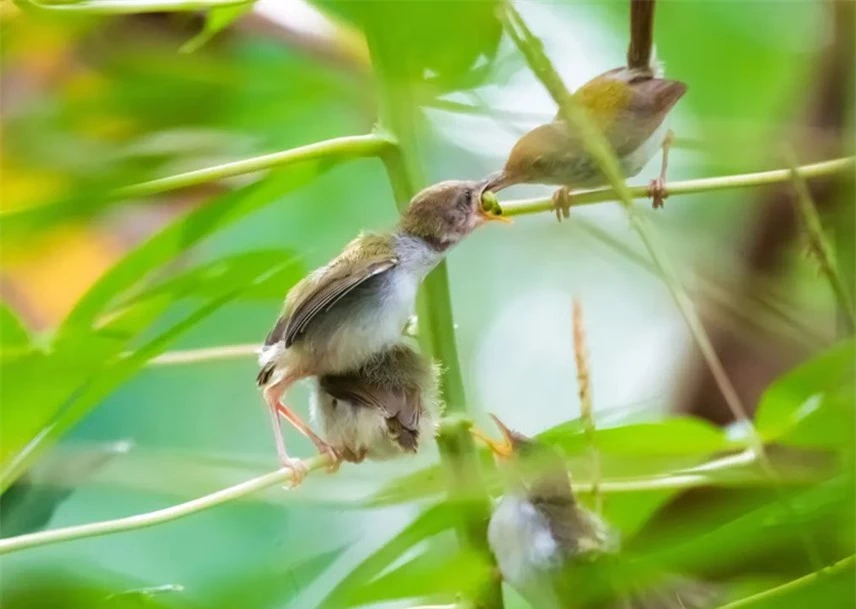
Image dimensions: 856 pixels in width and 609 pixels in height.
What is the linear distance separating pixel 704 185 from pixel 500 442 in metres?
0.12

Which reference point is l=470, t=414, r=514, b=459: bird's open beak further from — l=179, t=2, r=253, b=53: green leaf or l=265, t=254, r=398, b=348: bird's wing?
l=179, t=2, r=253, b=53: green leaf

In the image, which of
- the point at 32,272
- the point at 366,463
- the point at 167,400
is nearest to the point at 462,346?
the point at 366,463

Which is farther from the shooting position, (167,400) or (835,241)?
(167,400)

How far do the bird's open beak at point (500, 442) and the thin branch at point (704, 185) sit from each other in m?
0.08

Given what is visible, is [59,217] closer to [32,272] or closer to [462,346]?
[462,346]

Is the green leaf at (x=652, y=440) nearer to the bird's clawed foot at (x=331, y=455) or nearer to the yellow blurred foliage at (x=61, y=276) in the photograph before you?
the bird's clawed foot at (x=331, y=455)

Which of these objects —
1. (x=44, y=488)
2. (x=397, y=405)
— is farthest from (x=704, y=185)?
(x=44, y=488)

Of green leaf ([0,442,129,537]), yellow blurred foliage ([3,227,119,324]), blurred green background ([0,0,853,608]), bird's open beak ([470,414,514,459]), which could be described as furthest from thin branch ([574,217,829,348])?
yellow blurred foliage ([3,227,119,324])

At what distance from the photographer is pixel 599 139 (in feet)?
1.20

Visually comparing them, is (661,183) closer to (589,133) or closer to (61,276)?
(589,133)

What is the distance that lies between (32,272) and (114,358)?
37 cm

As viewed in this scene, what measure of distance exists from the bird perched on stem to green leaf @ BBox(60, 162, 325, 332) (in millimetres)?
82

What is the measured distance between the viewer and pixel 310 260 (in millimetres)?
461

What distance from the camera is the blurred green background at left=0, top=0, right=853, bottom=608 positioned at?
35cm
